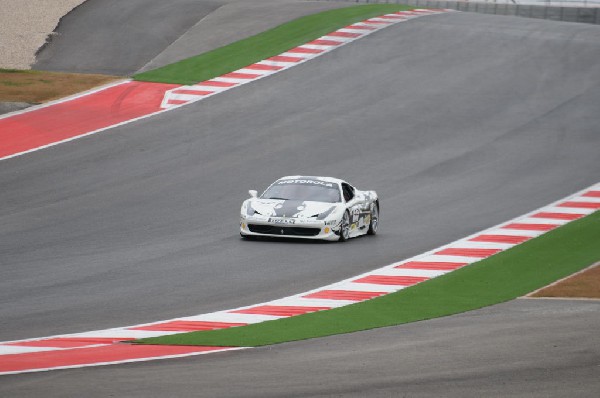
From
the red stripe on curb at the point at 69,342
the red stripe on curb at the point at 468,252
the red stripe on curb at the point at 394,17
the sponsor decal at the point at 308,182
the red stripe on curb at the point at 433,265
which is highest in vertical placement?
the red stripe on curb at the point at 394,17

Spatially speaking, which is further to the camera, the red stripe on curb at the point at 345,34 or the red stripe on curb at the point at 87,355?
the red stripe on curb at the point at 345,34

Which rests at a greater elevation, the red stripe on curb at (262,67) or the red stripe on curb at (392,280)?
the red stripe on curb at (262,67)

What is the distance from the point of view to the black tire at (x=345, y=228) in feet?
74.3

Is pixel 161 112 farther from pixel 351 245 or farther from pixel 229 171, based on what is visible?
pixel 351 245

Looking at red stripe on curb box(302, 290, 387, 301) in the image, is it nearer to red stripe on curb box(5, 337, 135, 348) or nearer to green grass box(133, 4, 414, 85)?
red stripe on curb box(5, 337, 135, 348)

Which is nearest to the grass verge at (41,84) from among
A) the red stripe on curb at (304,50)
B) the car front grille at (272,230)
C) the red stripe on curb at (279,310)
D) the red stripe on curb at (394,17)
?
the red stripe on curb at (304,50)

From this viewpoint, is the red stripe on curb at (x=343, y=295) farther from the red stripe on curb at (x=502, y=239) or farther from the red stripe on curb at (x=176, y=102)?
the red stripe on curb at (x=176, y=102)

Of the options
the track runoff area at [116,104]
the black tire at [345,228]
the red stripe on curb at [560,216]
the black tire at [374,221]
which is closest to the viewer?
the black tire at [345,228]

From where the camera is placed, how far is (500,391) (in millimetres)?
10344

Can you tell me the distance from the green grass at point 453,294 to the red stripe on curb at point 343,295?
0.25 metres

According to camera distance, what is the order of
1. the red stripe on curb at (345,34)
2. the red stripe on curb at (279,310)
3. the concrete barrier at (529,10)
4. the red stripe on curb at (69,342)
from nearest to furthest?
the red stripe on curb at (69,342)
the red stripe on curb at (279,310)
the red stripe on curb at (345,34)
the concrete barrier at (529,10)

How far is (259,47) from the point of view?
4084cm

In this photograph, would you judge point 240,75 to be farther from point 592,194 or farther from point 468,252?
point 468,252

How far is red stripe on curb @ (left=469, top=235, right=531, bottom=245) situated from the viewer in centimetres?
2275
